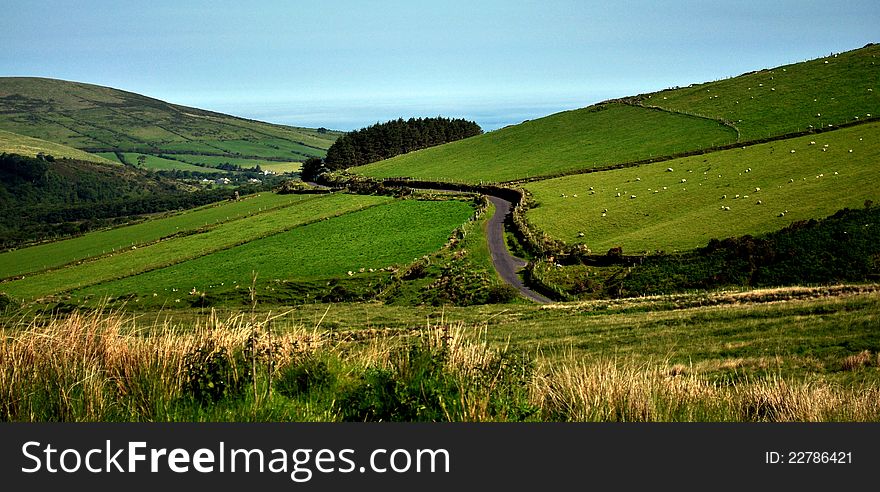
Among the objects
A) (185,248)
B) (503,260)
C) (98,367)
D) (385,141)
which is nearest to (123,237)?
(185,248)

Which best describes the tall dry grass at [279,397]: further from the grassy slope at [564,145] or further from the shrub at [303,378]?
the grassy slope at [564,145]

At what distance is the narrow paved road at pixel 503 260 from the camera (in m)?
46.4

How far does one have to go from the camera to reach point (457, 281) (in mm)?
48906

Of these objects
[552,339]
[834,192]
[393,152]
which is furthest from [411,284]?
[393,152]

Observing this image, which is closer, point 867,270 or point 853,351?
point 853,351

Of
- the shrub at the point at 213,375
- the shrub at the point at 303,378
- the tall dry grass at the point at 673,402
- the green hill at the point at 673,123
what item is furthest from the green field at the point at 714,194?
the shrub at the point at 213,375

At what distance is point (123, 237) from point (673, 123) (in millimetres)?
74377

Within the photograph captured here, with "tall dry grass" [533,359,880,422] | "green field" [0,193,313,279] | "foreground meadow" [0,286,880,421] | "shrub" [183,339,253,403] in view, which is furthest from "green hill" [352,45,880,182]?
"shrub" [183,339,253,403]

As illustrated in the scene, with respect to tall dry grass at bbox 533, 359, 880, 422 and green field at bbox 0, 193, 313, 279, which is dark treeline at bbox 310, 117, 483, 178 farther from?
tall dry grass at bbox 533, 359, 880, 422

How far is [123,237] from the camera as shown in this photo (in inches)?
3610

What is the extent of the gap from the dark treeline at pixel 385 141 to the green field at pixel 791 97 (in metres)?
64.3

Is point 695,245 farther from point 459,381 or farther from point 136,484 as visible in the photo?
point 136,484

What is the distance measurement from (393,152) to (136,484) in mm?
161002

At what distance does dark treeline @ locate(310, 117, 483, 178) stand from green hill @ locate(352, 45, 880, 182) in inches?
1577
